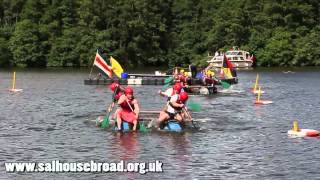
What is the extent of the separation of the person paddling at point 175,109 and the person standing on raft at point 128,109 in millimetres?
1229

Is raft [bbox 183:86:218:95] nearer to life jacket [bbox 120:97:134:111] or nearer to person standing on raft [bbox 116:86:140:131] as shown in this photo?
person standing on raft [bbox 116:86:140:131]

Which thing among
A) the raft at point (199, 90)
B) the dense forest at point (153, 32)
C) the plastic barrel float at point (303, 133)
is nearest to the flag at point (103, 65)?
the raft at point (199, 90)

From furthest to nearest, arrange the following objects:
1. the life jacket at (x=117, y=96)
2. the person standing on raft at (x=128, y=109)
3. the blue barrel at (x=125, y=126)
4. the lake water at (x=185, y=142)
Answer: the life jacket at (x=117, y=96), the blue barrel at (x=125, y=126), the person standing on raft at (x=128, y=109), the lake water at (x=185, y=142)

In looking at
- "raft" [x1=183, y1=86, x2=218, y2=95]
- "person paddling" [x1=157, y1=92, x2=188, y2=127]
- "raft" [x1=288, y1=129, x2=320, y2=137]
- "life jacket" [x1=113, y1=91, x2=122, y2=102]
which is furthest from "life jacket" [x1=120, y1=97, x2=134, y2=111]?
"raft" [x1=183, y1=86, x2=218, y2=95]

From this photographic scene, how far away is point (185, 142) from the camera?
29.0m

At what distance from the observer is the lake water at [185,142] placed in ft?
77.4

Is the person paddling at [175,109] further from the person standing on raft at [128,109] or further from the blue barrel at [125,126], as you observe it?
the blue barrel at [125,126]

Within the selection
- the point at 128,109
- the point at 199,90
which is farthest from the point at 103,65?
the point at 128,109

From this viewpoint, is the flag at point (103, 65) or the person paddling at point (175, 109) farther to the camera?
the flag at point (103, 65)

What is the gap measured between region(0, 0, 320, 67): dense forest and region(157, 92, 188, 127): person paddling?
89487 mm

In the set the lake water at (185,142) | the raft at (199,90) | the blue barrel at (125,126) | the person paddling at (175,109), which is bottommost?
the lake water at (185,142)

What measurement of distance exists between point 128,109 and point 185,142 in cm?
350

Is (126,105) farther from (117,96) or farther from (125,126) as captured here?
(125,126)

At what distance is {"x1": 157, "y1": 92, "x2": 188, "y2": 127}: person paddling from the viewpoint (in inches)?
1209
